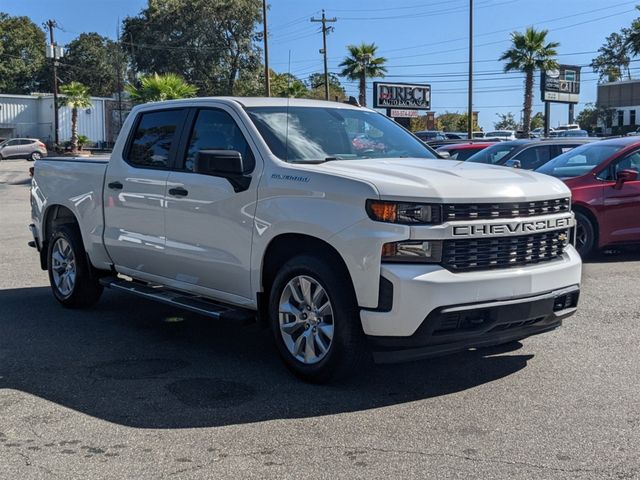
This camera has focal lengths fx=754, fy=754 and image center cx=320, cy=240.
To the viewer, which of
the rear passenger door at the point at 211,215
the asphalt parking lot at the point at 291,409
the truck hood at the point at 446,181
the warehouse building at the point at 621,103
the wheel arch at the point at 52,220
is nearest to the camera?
the asphalt parking lot at the point at 291,409

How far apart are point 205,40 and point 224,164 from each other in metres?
57.2

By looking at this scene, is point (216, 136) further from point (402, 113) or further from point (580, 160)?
point (402, 113)

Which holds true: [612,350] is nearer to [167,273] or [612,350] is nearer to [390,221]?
[390,221]

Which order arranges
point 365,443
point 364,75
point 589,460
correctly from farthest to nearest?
point 364,75 < point 365,443 < point 589,460

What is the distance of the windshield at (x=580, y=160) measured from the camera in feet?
34.0

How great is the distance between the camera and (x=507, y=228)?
482 cm

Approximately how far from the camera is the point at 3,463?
3.99 metres

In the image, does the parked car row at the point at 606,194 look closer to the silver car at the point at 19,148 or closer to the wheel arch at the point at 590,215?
the wheel arch at the point at 590,215

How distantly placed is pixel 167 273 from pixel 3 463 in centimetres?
258

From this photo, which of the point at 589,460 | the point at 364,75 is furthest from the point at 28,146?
the point at 589,460

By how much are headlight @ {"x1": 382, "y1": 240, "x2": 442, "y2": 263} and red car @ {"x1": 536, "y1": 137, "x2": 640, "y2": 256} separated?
597 cm

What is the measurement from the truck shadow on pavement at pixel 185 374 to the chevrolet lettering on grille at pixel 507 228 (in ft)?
3.68

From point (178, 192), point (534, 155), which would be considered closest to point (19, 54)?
point (534, 155)

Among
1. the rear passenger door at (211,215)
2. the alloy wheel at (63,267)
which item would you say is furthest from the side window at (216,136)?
the alloy wheel at (63,267)
